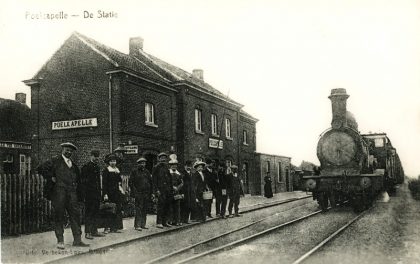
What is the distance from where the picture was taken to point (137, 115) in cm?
1761

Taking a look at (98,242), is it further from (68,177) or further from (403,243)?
(403,243)

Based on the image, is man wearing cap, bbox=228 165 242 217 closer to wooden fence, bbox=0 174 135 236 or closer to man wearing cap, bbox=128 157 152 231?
man wearing cap, bbox=128 157 152 231

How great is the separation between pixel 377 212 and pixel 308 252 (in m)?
6.99

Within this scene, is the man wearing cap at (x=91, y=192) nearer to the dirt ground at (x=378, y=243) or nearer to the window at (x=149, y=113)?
the dirt ground at (x=378, y=243)

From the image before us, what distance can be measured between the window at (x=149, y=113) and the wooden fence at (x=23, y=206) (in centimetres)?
835

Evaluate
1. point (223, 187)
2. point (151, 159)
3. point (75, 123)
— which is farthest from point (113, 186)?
point (151, 159)

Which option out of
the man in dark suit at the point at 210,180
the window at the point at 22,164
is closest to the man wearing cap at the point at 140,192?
the man in dark suit at the point at 210,180

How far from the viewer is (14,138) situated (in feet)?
81.6

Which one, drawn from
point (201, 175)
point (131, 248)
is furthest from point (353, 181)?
point (131, 248)

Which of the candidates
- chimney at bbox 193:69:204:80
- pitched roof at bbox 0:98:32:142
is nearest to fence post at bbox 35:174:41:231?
pitched roof at bbox 0:98:32:142

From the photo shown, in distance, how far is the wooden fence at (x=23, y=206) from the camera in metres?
9.20

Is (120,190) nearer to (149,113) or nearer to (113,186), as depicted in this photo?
(113,186)

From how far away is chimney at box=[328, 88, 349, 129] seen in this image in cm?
1496

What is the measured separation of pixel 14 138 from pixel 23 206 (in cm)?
1669
